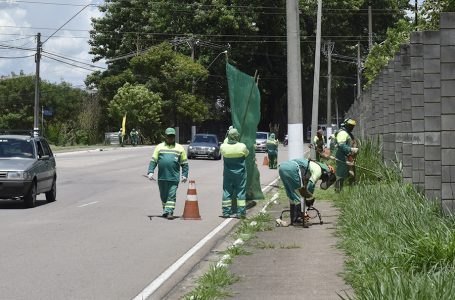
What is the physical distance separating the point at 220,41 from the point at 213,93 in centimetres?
725

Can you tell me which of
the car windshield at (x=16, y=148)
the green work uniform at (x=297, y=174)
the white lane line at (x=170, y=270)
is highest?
the car windshield at (x=16, y=148)

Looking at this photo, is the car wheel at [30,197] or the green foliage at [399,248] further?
the car wheel at [30,197]

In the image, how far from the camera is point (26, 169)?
16781mm

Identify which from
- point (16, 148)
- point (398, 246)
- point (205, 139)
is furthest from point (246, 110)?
point (205, 139)

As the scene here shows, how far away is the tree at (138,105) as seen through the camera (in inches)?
2462

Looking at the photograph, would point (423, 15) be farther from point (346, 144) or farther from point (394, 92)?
point (346, 144)

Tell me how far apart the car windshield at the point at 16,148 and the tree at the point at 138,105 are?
44.2 meters

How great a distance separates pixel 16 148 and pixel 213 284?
10724 mm

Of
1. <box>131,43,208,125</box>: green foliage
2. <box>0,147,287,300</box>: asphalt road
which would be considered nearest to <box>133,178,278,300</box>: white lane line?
<box>0,147,287,300</box>: asphalt road

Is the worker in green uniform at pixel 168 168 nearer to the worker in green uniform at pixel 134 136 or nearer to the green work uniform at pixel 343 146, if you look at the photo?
the green work uniform at pixel 343 146

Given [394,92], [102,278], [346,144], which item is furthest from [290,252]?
[394,92]

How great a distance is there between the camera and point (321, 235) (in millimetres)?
12461

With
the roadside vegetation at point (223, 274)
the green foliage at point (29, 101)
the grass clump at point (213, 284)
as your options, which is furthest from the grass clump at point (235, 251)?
the green foliage at point (29, 101)

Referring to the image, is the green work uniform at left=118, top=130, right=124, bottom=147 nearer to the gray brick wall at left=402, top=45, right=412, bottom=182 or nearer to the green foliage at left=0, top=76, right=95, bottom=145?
the green foliage at left=0, top=76, right=95, bottom=145
